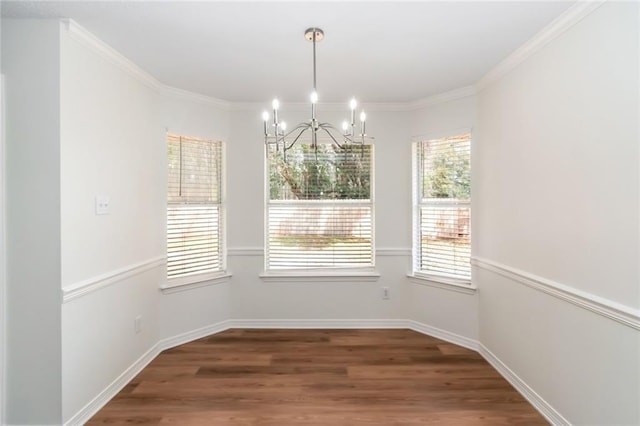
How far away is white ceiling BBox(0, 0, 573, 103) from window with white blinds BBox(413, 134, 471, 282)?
680mm

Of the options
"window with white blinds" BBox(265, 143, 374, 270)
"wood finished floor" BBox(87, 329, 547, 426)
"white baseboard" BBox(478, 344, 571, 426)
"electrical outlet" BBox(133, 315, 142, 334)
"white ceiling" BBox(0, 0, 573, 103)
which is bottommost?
"wood finished floor" BBox(87, 329, 547, 426)

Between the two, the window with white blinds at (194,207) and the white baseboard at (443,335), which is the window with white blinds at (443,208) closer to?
the white baseboard at (443,335)

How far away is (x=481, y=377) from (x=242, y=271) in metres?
2.55

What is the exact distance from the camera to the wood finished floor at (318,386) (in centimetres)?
236

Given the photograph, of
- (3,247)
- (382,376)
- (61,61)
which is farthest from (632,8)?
(3,247)

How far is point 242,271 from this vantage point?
4.00 meters

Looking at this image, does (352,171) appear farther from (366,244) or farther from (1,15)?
(1,15)

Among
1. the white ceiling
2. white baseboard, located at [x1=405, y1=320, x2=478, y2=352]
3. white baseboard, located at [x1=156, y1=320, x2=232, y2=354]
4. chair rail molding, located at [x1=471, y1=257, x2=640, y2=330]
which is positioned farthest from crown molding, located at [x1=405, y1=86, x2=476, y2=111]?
white baseboard, located at [x1=156, y1=320, x2=232, y2=354]

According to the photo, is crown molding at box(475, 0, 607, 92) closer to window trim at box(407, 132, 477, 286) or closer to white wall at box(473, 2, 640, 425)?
white wall at box(473, 2, 640, 425)

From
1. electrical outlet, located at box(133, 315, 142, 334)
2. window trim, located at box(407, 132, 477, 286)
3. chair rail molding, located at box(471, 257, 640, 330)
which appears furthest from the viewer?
window trim, located at box(407, 132, 477, 286)

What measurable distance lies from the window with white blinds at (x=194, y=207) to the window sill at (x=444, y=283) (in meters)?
2.17

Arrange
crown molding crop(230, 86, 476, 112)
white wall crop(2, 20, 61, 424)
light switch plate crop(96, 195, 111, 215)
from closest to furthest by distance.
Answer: white wall crop(2, 20, 61, 424) → light switch plate crop(96, 195, 111, 215) → crown molding crop(230, 86, 476, 112)

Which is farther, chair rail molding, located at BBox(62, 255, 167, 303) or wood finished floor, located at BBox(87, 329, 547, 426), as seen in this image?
wood finished floor, located at BBox(87, 329, 547, 426)

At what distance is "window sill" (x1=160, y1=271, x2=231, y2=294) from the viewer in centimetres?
349
